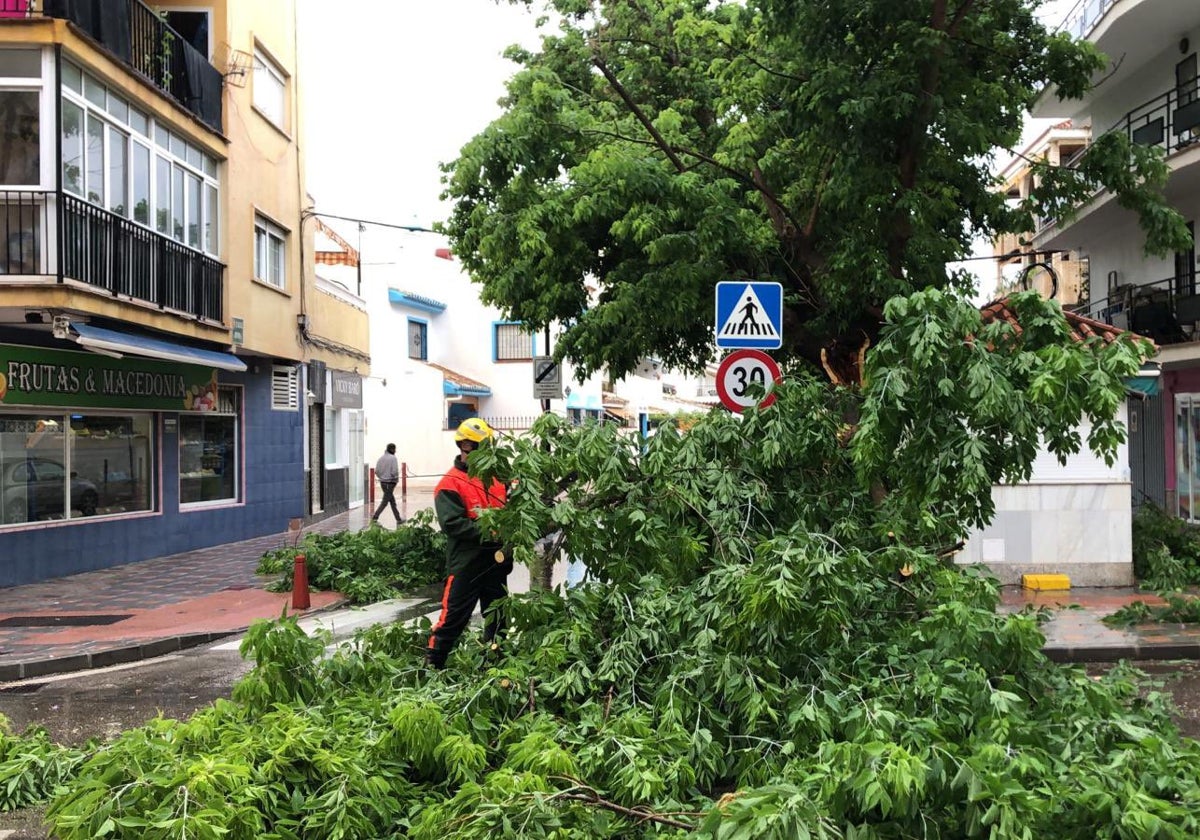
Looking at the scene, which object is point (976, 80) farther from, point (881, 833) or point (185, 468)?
point (185, 468)

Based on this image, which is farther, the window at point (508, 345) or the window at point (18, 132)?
the window at point (508, 345)

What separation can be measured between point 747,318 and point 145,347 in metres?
9.20

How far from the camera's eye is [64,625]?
31.3ft

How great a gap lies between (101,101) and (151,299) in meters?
2.77

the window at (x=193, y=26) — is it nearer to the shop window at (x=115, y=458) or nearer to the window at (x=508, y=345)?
the shop window at (x=115, y=458)

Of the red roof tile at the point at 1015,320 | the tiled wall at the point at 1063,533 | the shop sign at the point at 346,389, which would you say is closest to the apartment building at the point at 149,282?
the shop sign at the point at 346,389

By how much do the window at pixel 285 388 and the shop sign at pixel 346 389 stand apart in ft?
6.89

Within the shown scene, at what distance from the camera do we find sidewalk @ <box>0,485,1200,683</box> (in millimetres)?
8195

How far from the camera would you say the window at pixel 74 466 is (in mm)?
11789

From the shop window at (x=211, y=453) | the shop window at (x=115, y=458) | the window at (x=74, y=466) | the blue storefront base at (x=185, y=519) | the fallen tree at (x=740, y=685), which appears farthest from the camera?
the shop window at (x=211, y=453)

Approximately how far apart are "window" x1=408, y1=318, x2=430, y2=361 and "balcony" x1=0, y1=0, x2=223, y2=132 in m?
20.3

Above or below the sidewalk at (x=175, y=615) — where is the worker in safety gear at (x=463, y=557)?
above

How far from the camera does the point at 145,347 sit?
12.4 metres

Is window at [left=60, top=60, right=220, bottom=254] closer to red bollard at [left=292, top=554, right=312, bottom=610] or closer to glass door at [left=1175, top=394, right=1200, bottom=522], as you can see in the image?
red bollard at [left=292, top=554, right=312, bottom=610]
